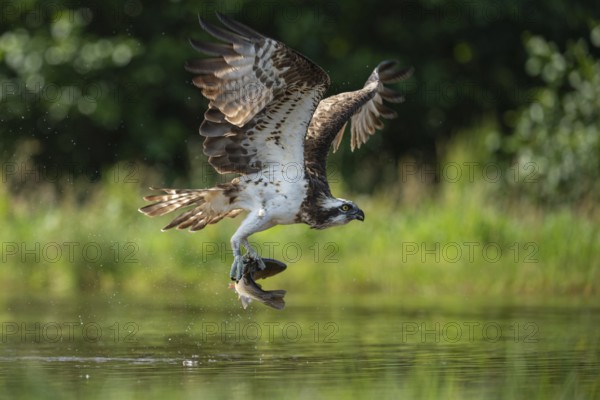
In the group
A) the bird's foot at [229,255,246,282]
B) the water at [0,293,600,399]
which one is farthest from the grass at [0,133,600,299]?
the bird's foot at [229,255,246,282]

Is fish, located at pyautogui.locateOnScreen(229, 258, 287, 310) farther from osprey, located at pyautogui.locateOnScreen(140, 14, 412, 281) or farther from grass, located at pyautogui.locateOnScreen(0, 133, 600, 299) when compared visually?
grass, located at pyautogui.locateOnScreen(0, 133, 600, 299)

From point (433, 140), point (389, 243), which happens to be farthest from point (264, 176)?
point (433, 140)

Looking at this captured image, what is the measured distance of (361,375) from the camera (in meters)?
9.72

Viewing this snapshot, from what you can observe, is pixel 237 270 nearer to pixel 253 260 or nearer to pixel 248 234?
pixel 253 260

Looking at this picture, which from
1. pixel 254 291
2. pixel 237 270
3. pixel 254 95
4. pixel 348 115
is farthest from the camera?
pixel 348 115

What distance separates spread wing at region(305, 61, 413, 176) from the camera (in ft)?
39.8

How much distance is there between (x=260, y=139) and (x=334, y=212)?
893mm

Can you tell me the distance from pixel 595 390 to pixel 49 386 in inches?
144

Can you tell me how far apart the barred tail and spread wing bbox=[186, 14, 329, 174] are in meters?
0.29

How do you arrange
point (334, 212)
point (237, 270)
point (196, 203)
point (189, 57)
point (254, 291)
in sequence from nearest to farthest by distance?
point (254, 291) → point (237, 270) → point (334, 212) → point (196, 203) → point (189, 57)

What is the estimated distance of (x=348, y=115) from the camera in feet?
41.2

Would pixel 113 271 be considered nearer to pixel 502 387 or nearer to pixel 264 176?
pixel 264 176

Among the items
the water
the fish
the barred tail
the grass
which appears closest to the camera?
the water

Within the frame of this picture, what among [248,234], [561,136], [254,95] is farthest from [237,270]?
[561,136]
